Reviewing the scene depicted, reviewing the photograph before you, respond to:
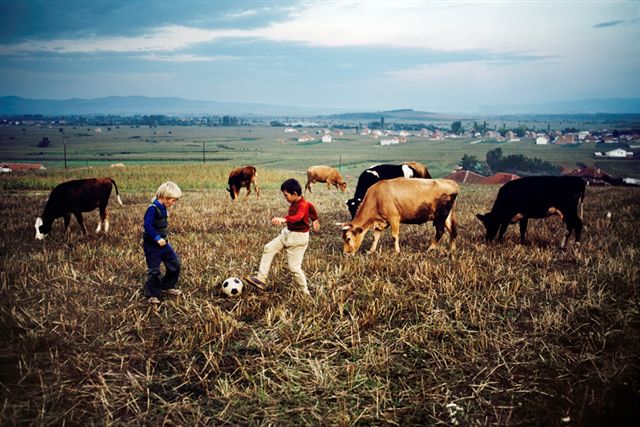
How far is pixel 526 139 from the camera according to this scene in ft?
529

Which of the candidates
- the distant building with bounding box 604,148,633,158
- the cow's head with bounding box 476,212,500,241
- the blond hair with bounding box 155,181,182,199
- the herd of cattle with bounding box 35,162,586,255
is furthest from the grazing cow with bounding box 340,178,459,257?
the distant building with bounding box 604,148,633,158

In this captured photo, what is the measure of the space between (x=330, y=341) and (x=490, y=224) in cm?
733

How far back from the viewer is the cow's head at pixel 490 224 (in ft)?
36.7

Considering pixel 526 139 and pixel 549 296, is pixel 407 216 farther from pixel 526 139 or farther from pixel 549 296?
pixel 526 139

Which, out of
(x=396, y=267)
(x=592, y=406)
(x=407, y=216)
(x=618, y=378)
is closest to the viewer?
(x=592, y=406)

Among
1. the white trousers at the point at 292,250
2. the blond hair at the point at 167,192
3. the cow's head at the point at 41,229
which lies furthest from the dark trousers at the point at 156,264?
the cow's head at the point at 41,229

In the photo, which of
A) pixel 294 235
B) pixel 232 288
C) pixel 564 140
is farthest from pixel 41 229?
pixel 564 140

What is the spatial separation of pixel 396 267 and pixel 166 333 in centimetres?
423

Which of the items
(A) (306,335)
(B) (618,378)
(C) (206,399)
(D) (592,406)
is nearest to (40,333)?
(C) (206,399)

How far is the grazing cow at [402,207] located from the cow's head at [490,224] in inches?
51.7

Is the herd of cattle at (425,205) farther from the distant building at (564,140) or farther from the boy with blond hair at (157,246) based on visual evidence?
the distant building at (564,140)

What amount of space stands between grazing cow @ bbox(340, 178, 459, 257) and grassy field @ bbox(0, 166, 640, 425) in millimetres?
710

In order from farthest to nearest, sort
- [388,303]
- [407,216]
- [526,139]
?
[526,139] → [407,216] → [388,303]

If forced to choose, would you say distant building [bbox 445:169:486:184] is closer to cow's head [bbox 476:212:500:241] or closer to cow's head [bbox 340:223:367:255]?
cow's head [bbox 476:212:500:241]
